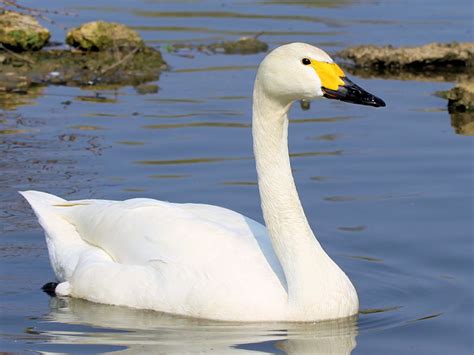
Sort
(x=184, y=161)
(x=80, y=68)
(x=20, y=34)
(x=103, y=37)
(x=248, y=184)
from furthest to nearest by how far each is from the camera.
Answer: (x=103, y=37) → (x=20, y=34) → (x=80, y=68) → (x=184, y=161) → (x=248, y=184)

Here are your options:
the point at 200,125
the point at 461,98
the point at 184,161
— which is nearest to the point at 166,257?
the point at 184,161

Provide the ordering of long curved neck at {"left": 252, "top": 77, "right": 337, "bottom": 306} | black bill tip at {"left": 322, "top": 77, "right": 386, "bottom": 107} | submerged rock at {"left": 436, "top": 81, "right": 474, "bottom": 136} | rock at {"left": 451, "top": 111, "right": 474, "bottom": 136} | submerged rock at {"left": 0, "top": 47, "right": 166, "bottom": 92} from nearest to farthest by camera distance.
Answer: black bill tip at {"left": 322, "top": 77, "right": 386, "bottom": 107}
long curved neck at {"left": 252, "top": 77, "right": 337, "bottom": 306}
rock at {"left": 451, "top": 111, "right": 474, "bottom": 136}
submerged rock at {"left": 436, "top": 81, "right": 474, "bottom": 136}
submerged rock at {"left": 0, "top": 47, "right": 166, "bottom": 92}

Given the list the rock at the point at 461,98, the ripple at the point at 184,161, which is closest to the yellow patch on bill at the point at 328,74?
the ripple at the point at 184,161

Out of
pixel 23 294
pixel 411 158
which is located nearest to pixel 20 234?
pixel 23 294

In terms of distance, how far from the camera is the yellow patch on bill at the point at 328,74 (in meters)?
7.71

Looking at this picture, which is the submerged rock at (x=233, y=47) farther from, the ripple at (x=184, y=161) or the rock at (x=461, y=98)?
the ripple at (x=184, y=161)

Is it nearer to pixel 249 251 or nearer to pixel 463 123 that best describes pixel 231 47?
pixel 463 123

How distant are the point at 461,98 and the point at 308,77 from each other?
21.1 ft

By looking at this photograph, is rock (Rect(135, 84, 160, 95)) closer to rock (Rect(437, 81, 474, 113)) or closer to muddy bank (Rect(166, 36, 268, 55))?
muddy bank (Rect(166, 36, 268, 55))

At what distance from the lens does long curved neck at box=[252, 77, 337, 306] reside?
796 centimetres

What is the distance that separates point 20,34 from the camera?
628 inches

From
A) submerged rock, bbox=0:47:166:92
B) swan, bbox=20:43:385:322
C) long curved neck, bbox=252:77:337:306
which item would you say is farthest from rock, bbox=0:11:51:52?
long curved neck, bbox=252:77:337:306

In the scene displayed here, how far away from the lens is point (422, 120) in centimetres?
1348

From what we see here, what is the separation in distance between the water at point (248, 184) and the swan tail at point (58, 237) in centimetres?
20
